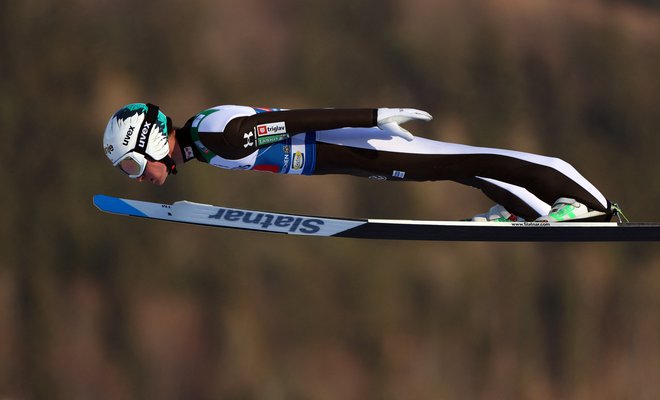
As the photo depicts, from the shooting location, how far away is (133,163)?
343cm

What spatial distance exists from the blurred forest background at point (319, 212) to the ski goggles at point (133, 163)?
2.81 metres

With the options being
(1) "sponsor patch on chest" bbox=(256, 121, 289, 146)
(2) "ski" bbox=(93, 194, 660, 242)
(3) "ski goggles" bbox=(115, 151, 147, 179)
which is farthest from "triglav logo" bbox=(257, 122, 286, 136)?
(3) "ski goggles" bbox=(115, 151, 147, 179)

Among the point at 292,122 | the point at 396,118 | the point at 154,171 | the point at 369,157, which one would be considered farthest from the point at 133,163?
the point at 396,118

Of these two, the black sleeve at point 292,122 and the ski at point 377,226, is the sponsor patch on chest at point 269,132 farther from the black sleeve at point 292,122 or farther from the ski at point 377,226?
the ski at point 377,226

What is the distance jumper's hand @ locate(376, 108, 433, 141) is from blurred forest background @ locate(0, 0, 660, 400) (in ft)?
9.71

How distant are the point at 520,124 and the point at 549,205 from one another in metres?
2.98

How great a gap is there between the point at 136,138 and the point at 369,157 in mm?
1070

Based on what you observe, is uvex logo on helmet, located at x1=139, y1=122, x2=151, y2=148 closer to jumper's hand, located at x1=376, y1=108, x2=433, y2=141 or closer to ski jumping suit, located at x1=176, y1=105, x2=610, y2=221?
ski jumping suit, located at x1=176, y1=105, x2=610, y2=221

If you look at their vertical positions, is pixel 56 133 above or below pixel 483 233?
above

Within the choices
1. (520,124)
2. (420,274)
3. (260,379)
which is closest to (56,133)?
(260,379)

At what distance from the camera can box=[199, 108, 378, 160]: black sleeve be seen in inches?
133

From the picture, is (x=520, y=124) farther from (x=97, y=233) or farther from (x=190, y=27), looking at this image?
(x=97, y=233)

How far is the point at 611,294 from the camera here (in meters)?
6.60

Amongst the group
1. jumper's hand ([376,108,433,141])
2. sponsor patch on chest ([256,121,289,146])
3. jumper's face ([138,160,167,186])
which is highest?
jumper's hand ([376,108,433,141])
